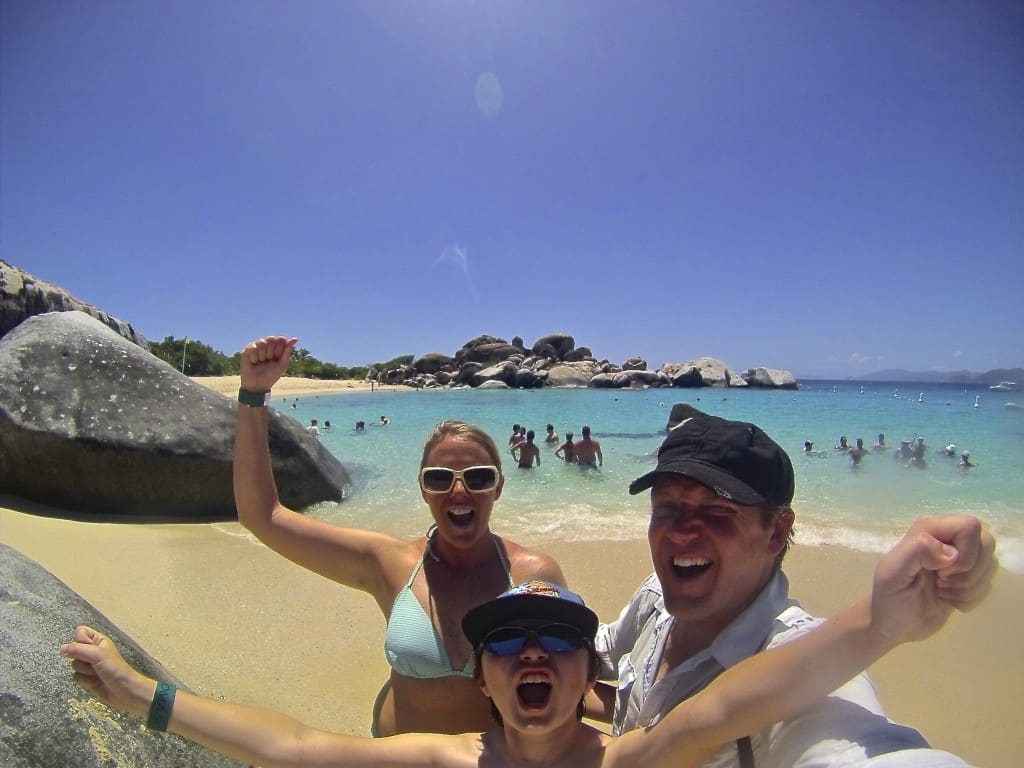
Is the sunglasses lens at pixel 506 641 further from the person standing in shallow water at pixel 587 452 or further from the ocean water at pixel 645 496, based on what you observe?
the person standing in shallow water at pixel 587 452

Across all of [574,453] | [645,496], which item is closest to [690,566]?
[645,496]

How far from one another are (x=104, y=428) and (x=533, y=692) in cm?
640

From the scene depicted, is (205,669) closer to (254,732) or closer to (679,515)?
(254,732)

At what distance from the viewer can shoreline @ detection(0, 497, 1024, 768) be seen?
11.0ft

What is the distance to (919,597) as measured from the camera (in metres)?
0.98

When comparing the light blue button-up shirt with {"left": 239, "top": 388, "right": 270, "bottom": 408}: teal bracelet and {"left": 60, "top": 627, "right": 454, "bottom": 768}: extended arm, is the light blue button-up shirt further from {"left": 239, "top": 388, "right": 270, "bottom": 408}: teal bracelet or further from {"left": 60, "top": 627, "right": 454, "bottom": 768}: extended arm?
{"left": 239, "top": 388, "right": 270, "bottom": 408}: teal bracelet

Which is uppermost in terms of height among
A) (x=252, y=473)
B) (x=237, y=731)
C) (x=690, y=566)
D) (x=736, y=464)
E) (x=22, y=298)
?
(x=22, y=298)

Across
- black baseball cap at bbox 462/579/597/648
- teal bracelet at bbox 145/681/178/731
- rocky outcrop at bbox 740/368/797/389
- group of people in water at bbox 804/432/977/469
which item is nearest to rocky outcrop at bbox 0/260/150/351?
teal bracelet at bbox 145/681/178/731

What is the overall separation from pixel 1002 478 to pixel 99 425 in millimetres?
15586

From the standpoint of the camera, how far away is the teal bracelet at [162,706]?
1516 mm

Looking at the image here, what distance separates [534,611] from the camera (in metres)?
1.65

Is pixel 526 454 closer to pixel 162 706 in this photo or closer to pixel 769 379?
pixel 162 706

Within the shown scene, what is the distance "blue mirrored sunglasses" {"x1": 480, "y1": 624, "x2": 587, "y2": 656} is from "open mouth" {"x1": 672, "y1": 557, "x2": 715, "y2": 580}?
0.33 meters

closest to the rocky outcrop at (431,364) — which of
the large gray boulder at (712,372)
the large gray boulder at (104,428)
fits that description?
the large gray boulder at (712,372)
